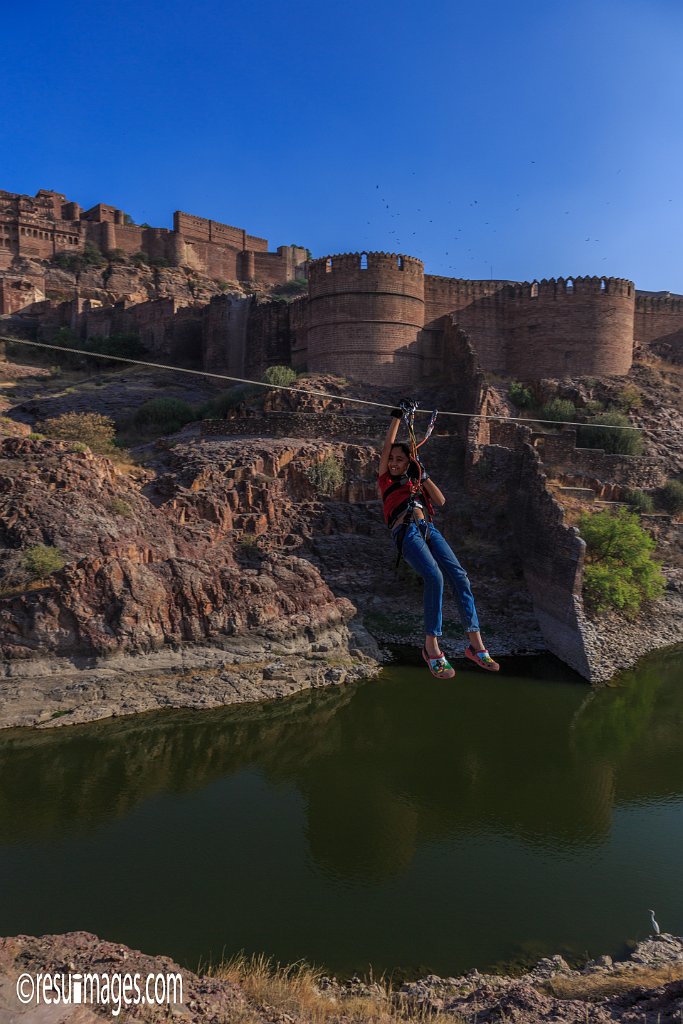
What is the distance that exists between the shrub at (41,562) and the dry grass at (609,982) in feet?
41.2

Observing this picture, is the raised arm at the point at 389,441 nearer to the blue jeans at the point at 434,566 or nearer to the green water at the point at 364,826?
the blue jeans at the point at 434,566

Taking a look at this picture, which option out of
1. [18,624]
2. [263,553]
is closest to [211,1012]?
[18,624]

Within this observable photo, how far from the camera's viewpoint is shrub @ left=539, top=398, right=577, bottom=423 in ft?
79.0

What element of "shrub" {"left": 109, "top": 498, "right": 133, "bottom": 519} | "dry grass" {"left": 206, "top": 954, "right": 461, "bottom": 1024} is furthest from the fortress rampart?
"dry grass" {"left": 206, "top": 954, "right": 461, "bottom": 1024}

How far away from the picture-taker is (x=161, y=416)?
83.1ft

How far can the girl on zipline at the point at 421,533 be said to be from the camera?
488 cm

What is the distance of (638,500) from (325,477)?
9.72 meters

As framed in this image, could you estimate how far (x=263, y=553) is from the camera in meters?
19.1

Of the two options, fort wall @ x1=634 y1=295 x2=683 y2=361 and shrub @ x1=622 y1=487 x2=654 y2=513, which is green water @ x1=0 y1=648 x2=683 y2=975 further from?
fort wall @ x1=634 y1=295 x2=683 y2=361

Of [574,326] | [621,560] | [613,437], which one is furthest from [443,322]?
[621,560]

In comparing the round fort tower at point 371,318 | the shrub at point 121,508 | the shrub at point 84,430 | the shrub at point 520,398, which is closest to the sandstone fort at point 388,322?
the round fort tower at point 371,318

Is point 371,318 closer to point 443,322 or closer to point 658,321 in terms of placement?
point 443,322

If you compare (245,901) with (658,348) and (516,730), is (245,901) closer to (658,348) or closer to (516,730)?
(516,730)

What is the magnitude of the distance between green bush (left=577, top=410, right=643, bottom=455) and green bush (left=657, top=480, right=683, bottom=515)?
6.15 feet
